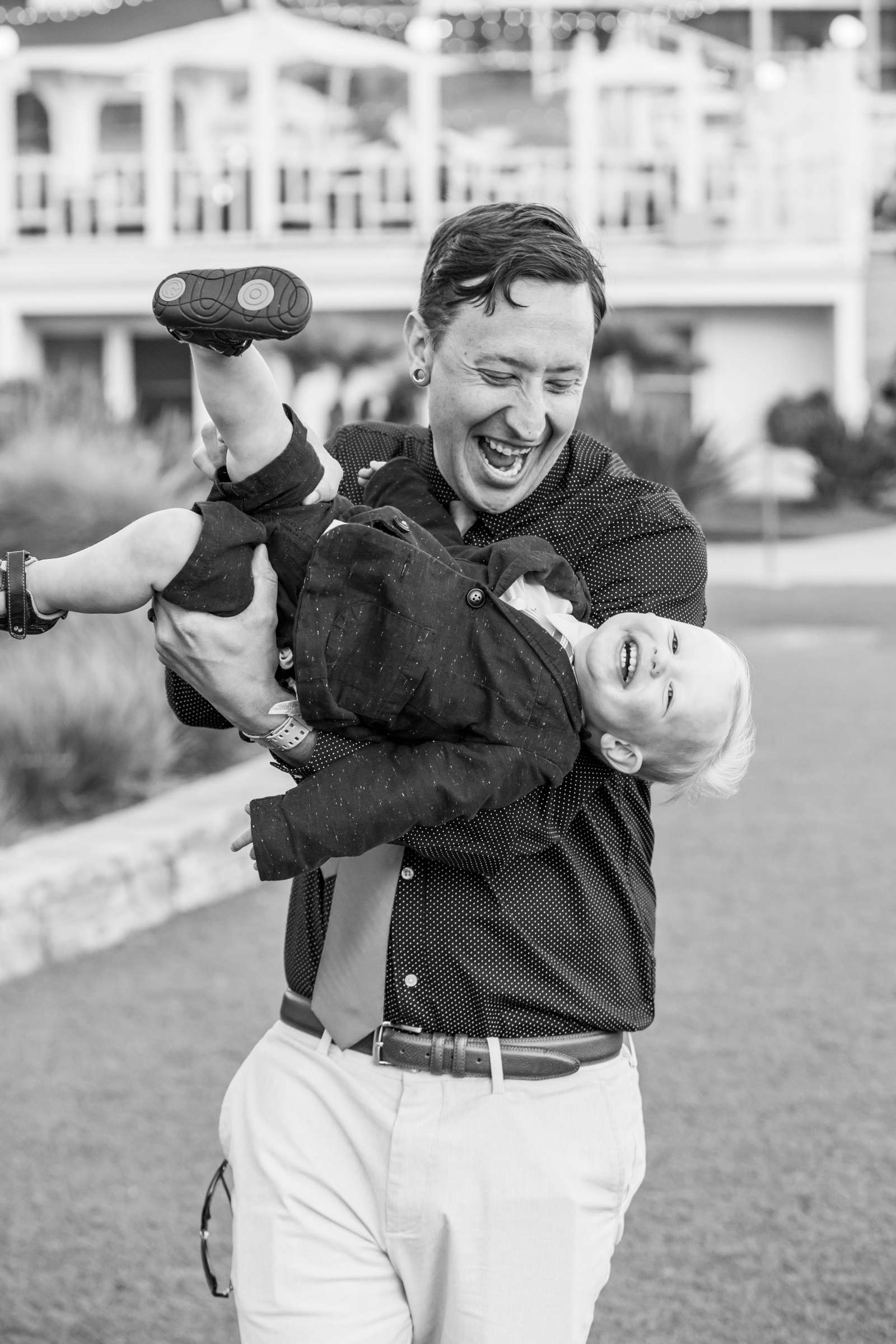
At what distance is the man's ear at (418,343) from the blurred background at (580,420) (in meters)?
0.27

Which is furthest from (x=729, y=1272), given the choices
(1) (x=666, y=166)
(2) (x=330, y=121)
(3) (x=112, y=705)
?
(2) (x=330, y=121)

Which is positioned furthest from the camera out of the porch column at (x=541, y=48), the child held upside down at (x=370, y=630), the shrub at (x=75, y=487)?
the porch column at (x=541, y=48)

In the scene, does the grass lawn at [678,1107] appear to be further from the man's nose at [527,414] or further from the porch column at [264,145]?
the porch column at [264,145]

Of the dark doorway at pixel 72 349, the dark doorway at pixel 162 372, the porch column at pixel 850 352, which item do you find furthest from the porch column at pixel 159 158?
the porch column at pixel 850 352

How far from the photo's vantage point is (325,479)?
7.67 feet

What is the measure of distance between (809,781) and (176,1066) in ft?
13.9

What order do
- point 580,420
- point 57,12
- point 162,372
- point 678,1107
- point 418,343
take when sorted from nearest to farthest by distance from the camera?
point 418,343 → point 678,1107 → point 580,420 → point 57,12 → point 162,372

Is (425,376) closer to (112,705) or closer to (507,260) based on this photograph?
(507,260)

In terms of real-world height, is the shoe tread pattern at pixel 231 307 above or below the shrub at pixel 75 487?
above

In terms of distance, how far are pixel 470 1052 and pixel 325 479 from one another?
73 centimetres

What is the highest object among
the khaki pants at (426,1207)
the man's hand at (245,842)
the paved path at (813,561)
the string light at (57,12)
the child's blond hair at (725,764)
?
the string light at (57,12)

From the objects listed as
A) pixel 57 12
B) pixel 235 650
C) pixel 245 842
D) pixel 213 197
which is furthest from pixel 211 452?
pixel 57 12

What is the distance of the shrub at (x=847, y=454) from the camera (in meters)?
21.1

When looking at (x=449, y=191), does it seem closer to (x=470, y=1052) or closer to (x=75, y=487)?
(x=75, y=487)
